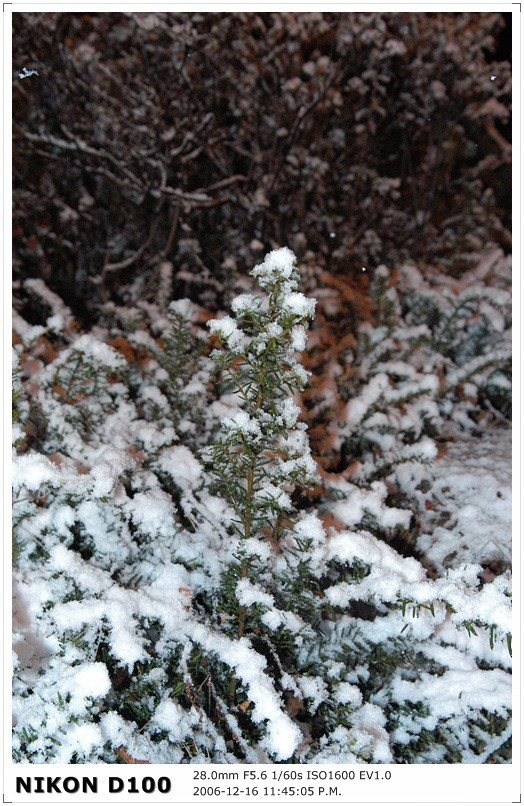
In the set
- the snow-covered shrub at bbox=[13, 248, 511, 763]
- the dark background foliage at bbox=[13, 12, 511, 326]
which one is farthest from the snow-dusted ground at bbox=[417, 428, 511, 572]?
the dark background foliage at bbox=[13, 12, 511, 326]

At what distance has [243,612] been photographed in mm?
1336

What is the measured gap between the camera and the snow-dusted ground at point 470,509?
180 cm

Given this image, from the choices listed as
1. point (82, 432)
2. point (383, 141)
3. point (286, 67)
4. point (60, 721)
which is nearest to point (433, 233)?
point (383, 141)

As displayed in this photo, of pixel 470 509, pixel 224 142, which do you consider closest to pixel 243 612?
pixel 470 509

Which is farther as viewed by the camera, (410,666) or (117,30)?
(117,30)

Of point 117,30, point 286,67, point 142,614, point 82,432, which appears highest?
point 117,30

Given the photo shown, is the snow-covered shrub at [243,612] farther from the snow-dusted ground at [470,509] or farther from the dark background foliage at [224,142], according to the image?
the dark background foliage at [224,142]

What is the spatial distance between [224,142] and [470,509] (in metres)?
2.68

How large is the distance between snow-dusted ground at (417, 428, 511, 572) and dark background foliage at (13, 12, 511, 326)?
1542 mm

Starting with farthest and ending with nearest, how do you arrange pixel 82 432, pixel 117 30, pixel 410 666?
pixel 117 30
pixel 82 432
pixel 410 666
